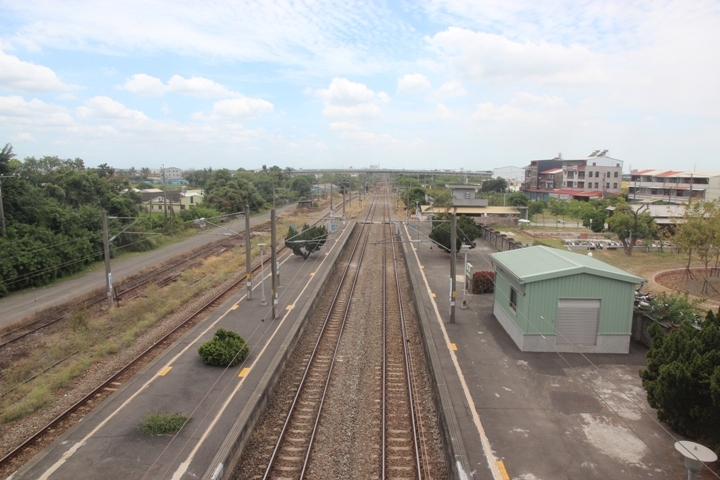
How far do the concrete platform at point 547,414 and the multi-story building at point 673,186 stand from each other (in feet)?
194

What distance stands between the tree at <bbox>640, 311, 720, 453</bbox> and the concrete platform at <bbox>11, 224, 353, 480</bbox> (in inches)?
321

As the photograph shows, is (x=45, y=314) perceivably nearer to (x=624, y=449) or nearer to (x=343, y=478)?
(x=343, y=478)

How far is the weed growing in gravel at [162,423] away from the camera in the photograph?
9.39 meters

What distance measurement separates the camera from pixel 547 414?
398 inches

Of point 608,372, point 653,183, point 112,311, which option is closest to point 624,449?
point 608,372

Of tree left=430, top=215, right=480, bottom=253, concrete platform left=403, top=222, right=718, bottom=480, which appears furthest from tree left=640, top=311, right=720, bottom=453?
tree left=430, top=215, right=480, bottom=253

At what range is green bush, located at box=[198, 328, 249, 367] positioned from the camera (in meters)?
12.7

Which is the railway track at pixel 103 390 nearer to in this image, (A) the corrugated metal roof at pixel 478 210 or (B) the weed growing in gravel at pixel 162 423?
(B) the weed growing in gravel at pixel 162 423

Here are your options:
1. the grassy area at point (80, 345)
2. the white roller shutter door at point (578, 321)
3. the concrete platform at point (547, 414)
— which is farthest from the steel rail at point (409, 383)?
the grassy area at point (80, 345)

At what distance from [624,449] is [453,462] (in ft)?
11.0

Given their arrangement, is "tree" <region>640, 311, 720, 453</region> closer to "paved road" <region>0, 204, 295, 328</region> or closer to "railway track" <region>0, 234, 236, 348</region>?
"paved road" <region>0, 204, 295, 328</region>

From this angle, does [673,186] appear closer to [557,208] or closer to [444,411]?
[557,208]

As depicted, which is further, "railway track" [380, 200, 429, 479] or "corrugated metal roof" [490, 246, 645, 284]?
"corrugated metal roof" [490, 246, 645, 284]

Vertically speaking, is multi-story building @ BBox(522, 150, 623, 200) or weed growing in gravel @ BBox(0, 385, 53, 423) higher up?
multi-story building @ BBox(522, 150, 623, 200)
